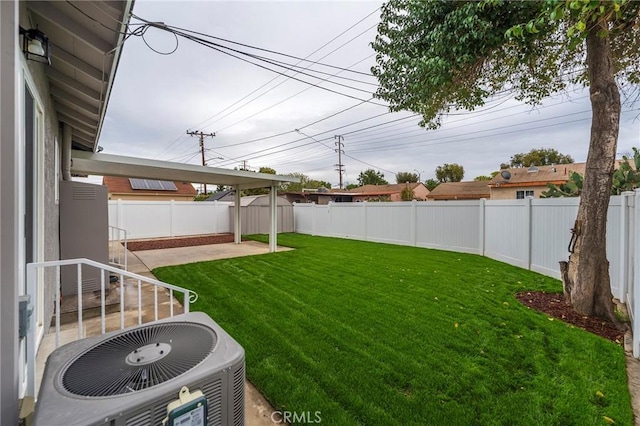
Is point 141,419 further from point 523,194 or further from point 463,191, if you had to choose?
point 463,191

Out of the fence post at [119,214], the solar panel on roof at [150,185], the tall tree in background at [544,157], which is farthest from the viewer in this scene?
the tall tree in background at [544,157]

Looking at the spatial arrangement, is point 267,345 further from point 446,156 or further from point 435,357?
point 446,156

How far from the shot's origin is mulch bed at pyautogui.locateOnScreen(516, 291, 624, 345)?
3495mm

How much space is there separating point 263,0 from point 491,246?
27.1 ft

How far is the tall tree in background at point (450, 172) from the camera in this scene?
134ft

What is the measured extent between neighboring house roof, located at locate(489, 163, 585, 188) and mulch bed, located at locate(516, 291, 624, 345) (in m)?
17.0

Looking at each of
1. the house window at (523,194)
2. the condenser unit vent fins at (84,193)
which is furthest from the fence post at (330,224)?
the house window at (523,194)

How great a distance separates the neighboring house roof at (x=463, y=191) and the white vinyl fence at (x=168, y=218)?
20080mm

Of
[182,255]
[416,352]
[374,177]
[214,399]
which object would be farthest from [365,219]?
[374,177]

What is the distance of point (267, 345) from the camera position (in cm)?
312

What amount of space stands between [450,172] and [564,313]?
134ft

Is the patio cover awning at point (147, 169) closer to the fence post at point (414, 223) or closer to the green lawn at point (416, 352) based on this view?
the green lawn at point (416, 352)

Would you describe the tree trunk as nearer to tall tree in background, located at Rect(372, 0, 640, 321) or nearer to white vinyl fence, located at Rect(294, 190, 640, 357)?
tall tree in background, located at Rect(372, 0, 640, 321)

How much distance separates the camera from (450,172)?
41.3 m
